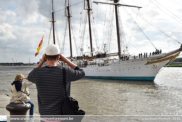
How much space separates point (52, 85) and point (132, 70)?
2771 centimetres

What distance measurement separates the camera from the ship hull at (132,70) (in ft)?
90.3

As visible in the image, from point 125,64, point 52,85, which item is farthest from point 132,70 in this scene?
point 52,85

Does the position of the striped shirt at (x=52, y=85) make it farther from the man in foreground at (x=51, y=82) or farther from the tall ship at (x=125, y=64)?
the tall ship at (x=125, y=64)

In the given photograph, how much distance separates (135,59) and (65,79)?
26.8 meters

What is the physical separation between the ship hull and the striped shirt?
26.7m

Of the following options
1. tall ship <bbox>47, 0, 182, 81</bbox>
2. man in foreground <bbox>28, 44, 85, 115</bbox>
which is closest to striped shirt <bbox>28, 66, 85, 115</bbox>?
man in foreground <bbox>28, 44, 85, 115</bbox>

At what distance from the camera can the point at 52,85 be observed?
2375mm

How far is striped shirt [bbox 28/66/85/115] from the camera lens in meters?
2.36

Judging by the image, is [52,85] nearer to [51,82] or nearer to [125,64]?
[51,82]

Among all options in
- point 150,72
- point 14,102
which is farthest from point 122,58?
point 14,102

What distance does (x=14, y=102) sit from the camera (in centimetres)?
444

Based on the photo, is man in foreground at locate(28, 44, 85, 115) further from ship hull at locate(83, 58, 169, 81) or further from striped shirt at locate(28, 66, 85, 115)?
ship hull at locate(83, 58, 169, 81)

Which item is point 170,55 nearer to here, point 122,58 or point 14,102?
point 122,58

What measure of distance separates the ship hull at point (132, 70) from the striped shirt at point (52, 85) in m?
26.7
